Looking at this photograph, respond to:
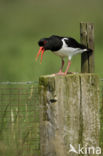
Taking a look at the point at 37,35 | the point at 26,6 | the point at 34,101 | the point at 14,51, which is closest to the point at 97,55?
the point at 14,51

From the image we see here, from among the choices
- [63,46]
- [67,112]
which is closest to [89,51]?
[63,46]

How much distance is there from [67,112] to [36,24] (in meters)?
20.7

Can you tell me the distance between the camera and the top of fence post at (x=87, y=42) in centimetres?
720

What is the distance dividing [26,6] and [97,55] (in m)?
13.4

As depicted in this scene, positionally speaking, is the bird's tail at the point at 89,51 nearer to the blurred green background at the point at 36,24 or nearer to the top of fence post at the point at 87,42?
the top of fence post at the point at 87,42

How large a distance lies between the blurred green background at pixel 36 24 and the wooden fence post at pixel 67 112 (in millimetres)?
8958

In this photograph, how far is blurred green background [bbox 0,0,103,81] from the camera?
62.2 feet

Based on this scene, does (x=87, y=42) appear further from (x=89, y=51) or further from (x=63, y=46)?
(x=63, y=46)

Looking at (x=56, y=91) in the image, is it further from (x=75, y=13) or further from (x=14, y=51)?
(x=75, y=13)

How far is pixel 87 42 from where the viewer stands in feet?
24.0

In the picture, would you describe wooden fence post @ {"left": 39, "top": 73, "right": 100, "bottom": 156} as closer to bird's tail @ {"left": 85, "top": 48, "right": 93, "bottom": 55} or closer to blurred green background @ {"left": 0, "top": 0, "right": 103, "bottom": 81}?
bird's tail @ {"left": 85, "top": 48, "right": 93, "bottom": 55}

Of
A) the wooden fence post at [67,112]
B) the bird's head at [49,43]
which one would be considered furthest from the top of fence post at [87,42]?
the wooden fence post at [67,112]

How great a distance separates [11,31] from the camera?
24984mm

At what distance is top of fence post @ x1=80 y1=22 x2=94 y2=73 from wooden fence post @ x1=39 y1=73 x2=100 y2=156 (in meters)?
0.95
